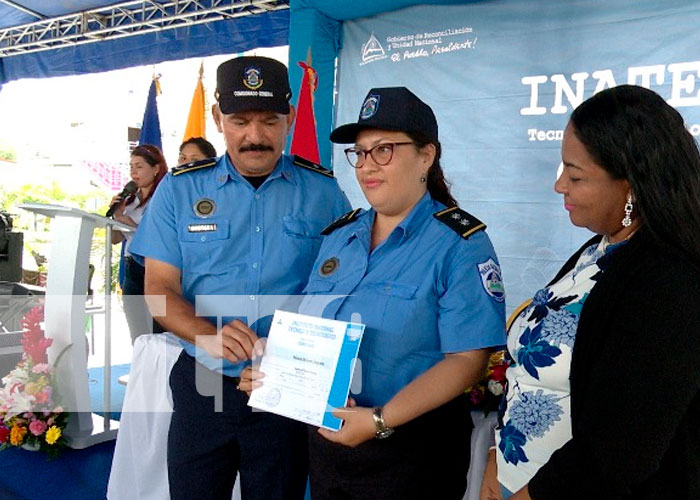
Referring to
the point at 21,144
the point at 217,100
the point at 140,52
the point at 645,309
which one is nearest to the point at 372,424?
the point at 645,309

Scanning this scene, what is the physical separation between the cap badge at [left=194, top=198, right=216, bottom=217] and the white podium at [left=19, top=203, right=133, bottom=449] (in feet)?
4.94

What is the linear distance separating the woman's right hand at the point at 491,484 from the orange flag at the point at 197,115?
193 inches

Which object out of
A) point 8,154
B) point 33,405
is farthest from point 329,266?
point 8,154

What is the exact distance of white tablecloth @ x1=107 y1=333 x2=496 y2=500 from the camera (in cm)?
255

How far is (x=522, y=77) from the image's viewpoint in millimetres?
3656

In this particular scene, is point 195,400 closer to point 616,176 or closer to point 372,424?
point 372,424

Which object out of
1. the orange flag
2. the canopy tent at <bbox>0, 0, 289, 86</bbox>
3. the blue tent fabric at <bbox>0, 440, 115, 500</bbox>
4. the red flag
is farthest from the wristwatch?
the orange flag

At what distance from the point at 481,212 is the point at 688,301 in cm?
293

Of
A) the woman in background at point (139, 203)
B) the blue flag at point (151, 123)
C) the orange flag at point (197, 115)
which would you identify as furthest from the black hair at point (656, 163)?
the blue flag at point (151, 123)

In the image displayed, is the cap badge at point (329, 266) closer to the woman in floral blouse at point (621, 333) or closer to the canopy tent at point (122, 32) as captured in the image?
the woman in floral blouse at point (621, 333)

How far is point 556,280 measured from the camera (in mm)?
1378

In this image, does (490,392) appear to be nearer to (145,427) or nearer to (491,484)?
(491,484)

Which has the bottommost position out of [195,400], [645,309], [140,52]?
[195,400]

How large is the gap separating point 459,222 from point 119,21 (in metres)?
5.83
